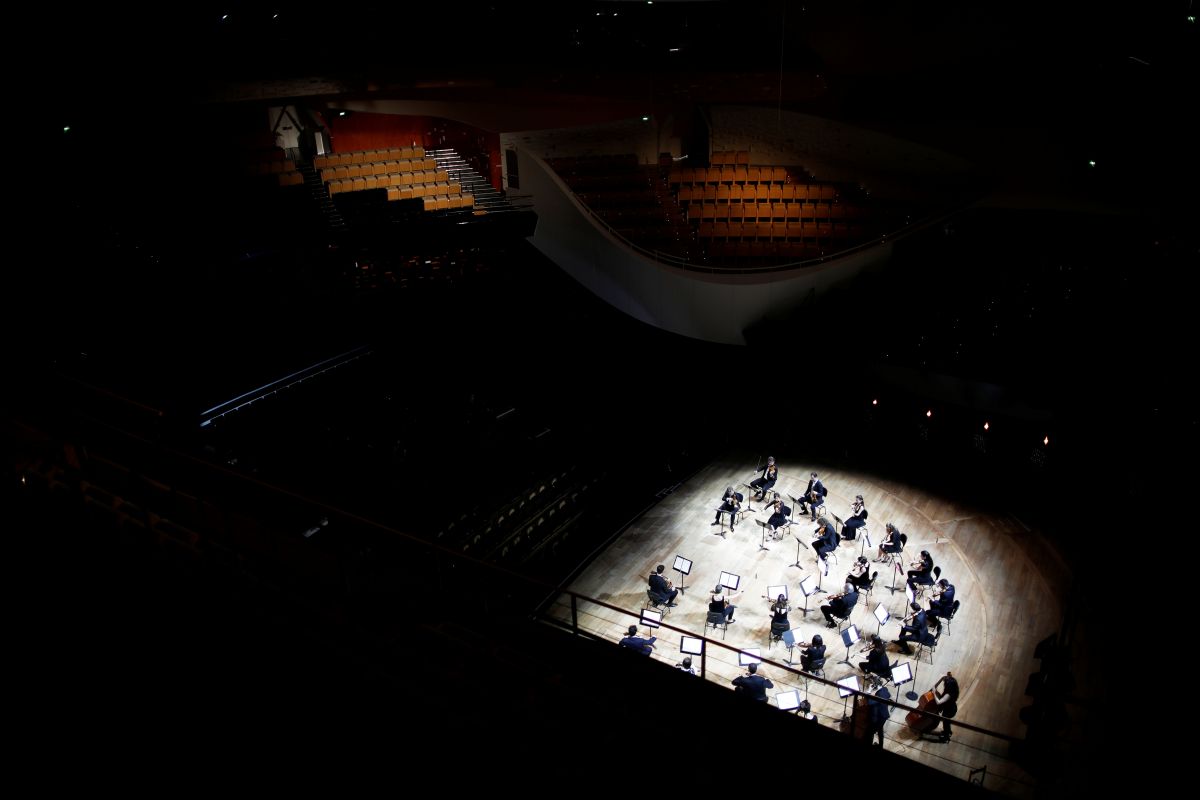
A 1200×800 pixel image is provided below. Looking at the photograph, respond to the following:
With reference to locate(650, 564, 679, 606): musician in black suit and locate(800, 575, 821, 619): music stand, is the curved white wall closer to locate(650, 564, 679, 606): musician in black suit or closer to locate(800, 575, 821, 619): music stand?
locate(800, 575, 821, 619): music stand

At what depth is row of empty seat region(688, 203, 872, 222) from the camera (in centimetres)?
1098

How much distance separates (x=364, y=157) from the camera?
11305 millimetres

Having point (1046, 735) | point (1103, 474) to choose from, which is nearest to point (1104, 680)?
point (1046, 735)

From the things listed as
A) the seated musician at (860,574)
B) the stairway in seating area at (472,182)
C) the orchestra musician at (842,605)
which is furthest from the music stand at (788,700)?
the stairway in seating area at (472,182)

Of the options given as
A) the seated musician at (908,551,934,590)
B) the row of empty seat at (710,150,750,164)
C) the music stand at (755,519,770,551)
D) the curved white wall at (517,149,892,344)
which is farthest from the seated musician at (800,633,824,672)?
the row of empty seat at (710,150,750,164)

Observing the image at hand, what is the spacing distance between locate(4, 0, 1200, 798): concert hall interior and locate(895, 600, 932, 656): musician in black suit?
10 centimetres

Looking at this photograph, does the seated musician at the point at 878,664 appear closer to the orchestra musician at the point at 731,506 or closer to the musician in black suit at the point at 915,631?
the musician in black suit at the point at 915,631

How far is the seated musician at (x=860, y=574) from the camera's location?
644 centimetres

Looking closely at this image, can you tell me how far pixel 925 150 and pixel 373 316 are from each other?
7.76 metres

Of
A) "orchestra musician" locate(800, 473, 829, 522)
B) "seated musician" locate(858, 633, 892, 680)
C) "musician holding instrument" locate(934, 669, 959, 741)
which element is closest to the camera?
"musician holding instrument" locate(934, 669, 959, 741)

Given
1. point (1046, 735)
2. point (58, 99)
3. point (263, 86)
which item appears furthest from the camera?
point (263, 86)

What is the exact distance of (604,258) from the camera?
10867mm

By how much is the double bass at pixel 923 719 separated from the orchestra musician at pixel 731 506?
2669mm

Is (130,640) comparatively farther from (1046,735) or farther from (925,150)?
(925,150)
